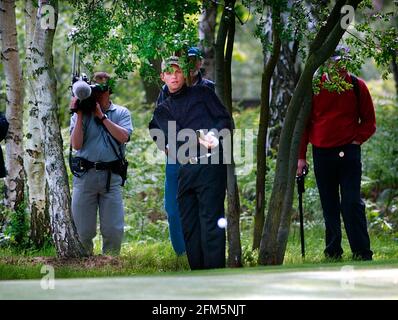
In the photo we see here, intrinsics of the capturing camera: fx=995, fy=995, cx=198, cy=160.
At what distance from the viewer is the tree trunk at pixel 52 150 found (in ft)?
32.9

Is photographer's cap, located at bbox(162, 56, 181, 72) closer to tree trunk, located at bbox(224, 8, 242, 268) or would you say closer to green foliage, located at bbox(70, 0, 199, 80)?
green foliage, located at bbox(70, 0, 199, 80)

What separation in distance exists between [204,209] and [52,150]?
1833 millimetres

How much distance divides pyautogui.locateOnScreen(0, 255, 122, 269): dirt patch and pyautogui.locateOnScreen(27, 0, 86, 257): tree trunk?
5.6 inches

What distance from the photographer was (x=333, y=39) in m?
9.33

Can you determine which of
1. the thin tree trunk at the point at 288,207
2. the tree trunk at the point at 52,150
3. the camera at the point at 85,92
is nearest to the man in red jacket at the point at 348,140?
the thin tree trunk at the point at 288,207

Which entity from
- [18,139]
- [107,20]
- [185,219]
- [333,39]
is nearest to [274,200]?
[185,219]

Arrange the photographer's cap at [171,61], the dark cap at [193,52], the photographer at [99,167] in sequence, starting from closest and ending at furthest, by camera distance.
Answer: the photographer's cap at [171,61] → the dark cap at [193,52] → the photographer at [99,167]

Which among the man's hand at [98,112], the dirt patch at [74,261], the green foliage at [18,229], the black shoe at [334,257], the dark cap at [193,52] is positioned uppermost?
the dark cap at [193,52]

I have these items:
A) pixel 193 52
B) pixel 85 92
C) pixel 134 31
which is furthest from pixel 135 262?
pixel 134 31

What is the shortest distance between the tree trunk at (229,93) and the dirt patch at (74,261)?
117cm

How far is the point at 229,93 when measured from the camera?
411 inches

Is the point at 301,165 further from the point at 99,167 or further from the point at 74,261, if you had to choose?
the point at 74,261

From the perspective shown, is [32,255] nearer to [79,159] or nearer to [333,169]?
[79,159]

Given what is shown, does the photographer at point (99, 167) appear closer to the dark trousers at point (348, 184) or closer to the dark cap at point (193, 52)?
the dark cap at point (193, 52)
